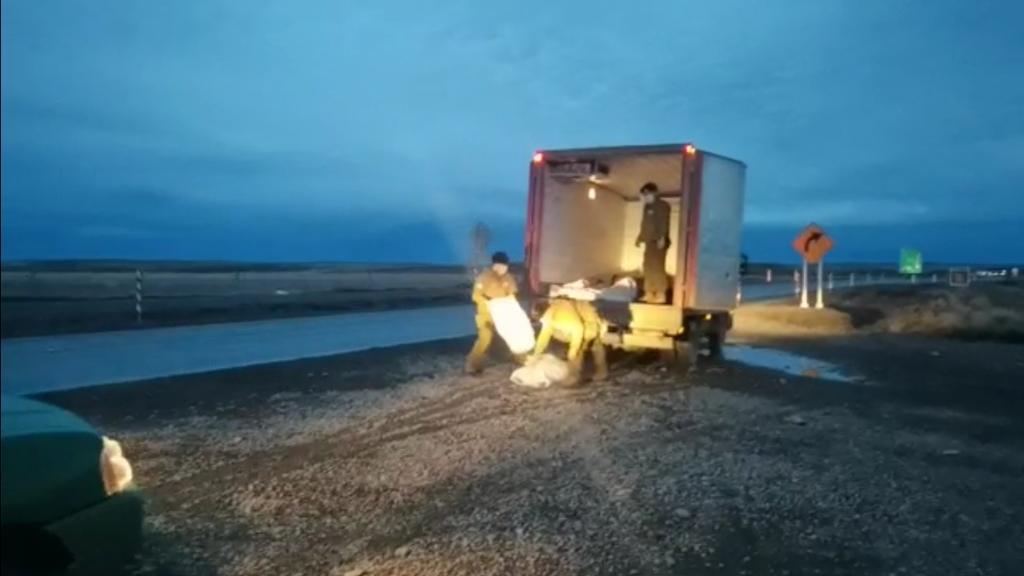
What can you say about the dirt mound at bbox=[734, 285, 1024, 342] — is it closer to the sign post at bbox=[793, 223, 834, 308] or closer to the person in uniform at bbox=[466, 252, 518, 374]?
the sign post at bbox=[793, 223, 834, 308]

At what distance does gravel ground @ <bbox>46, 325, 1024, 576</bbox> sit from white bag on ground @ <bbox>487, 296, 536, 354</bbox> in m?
0.73

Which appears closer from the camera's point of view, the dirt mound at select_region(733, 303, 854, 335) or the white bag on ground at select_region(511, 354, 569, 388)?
the white bag on ground at select_region(511, 354, 569, 388)

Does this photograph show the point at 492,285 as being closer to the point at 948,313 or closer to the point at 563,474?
the point at 563,474

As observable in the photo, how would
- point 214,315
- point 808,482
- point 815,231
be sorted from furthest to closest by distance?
point 815,231 < point 214,315 < point 808,482

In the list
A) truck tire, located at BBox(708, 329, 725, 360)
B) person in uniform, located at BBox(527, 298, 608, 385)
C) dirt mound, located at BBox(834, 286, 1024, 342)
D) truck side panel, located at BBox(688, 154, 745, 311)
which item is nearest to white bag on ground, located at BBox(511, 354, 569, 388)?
person in uniform, located at BBox(527, 298, 608, 385)

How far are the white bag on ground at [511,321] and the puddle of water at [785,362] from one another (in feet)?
15.9

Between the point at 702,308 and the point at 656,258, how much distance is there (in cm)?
114

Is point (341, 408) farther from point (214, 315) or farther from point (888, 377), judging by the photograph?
point (214, 315)

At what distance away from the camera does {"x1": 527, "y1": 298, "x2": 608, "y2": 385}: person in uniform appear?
14031 millimetres

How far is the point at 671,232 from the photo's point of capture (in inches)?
683

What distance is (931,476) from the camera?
8477mm

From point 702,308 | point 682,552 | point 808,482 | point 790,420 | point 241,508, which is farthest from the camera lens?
point 702,308

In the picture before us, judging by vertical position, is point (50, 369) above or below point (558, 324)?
below

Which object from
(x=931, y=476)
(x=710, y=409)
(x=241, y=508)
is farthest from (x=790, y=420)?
(x=241, y=508)
